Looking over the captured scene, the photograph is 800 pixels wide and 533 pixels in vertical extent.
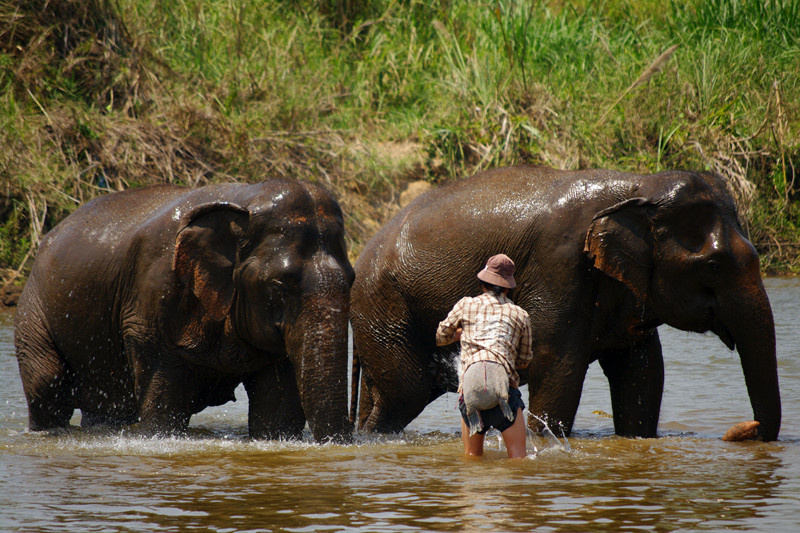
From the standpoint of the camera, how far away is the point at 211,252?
6734mm

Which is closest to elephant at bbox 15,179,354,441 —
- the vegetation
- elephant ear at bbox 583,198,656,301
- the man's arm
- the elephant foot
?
the man's arm

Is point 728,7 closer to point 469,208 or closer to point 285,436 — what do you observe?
point 469,208

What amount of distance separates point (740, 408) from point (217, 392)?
12.4ft

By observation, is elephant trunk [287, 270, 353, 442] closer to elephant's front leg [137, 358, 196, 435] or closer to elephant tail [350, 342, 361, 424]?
elephant's front leg [137, 358, 196, 435]

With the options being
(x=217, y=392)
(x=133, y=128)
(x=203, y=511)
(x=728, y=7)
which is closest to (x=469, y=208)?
(x=217, y=392)

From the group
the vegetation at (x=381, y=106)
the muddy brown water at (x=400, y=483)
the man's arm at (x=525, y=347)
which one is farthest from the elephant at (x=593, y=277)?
the vegetation at (x=381, y=106)

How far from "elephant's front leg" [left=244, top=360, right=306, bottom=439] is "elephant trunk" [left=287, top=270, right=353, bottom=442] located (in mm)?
609

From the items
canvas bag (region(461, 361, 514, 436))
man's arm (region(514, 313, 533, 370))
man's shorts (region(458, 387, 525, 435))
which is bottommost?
man's shorts (region(458, 387, 525, 435))

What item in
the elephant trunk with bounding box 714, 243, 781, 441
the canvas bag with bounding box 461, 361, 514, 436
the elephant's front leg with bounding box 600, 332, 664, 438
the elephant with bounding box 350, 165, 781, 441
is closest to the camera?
the canvas bag with bounding box 461, 361, 514, 436

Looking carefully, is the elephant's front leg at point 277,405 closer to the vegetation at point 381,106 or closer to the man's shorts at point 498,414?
the man's shorts at point 498,414

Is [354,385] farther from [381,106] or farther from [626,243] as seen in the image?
[381,106]

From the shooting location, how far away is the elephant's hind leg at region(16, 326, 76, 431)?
7820mm

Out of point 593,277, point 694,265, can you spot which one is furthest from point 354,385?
point 694,265

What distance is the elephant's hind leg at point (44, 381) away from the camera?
7.82 meters
